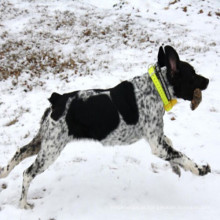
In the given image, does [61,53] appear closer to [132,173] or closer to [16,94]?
[16,94]

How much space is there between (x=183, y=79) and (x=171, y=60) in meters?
0.39

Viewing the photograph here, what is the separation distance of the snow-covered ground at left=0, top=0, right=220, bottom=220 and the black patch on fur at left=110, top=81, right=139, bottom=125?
1328mm

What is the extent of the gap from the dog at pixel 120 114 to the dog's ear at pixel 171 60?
0.07 ft

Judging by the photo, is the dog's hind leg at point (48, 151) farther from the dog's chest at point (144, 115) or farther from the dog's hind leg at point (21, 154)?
the dog's chest at point (144, 115)

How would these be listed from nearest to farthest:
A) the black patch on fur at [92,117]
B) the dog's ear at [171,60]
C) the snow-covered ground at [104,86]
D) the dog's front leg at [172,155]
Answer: the dog's ear at [171,60]
the black patch on fur at [92,117]
the dog's front leg at [172,155]
the snow-covered ground at [104,86]

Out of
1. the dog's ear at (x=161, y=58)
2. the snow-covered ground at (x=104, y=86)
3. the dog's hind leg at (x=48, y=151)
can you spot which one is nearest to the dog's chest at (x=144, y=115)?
the dog's ear at (x=161, y=58)

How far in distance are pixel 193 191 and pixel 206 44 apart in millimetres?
7432

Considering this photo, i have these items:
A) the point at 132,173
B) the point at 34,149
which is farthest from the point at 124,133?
the point at 34,149

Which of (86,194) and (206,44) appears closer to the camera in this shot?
(86,194)

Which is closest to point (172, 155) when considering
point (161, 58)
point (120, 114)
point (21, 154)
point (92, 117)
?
point (120, 114)

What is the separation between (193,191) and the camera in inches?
168

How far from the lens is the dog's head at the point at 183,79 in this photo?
3.66m

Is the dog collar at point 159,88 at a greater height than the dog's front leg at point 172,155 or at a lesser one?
Answer: greater

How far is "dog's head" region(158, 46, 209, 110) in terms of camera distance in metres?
3.66
